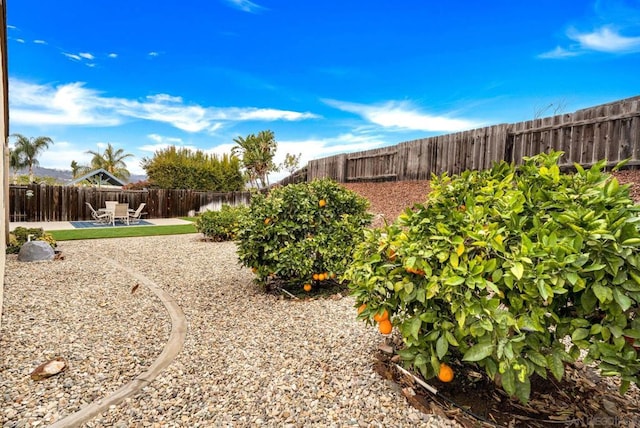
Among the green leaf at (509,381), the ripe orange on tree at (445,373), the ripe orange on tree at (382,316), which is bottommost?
the ripe orange on tree at (445,373)

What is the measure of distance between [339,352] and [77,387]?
1.86 m

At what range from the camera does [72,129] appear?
1973cm

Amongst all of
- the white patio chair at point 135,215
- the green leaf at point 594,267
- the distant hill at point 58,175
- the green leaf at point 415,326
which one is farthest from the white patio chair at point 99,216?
the green leaf at point 594,267

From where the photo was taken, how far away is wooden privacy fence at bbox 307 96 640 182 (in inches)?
186

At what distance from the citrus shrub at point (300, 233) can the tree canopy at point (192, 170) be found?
24935 millimetres

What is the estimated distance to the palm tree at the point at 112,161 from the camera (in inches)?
1423

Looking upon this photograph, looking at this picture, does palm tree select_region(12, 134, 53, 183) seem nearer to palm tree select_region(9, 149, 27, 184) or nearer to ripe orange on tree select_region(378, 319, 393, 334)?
palm tree select_region(9, 149, 27, 184)

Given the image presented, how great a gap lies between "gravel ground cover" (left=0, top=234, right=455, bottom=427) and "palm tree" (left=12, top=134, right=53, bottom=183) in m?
37.5

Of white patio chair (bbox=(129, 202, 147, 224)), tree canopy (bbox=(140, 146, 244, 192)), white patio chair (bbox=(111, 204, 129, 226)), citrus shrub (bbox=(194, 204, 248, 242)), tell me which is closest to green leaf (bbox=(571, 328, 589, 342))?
citrus shrub (bbox=(194, 204, 248, 242))

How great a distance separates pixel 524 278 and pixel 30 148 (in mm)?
43615

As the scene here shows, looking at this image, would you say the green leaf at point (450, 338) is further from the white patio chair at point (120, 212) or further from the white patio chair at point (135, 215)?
the white patio chair at point (135, 215)

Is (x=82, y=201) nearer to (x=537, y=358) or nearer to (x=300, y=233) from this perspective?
(x=300, y=233)

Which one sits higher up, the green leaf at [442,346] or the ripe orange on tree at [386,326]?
the green leaf at [442,346]

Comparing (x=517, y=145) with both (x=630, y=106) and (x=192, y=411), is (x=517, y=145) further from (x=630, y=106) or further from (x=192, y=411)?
(x=192, y=411)
